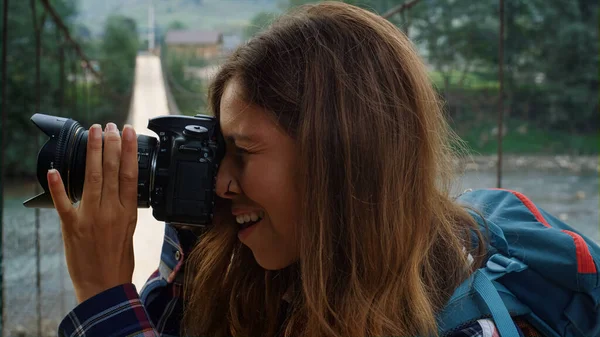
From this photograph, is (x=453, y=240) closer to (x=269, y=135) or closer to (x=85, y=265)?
(x=269, y=135)

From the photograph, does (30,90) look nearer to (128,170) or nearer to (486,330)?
(128,170)

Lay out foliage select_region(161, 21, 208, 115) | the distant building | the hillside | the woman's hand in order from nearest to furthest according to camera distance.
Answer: the woman's hand
foliage select_region(161, 21, 208, 115)
the distant building
the hillside

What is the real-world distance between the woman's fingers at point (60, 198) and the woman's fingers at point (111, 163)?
0.11 ft

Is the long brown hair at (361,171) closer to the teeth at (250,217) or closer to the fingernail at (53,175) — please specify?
the teeth at (250,217)

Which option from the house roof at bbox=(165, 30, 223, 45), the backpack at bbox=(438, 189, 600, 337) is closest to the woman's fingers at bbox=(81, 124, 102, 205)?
the backpack at bbox=(438, 189, 600, 337)

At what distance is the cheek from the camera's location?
59cm

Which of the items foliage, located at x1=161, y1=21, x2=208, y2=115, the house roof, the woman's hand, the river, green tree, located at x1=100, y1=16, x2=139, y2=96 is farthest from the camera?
green tree, located at x1=100, y1=16, x2=139, y2=96

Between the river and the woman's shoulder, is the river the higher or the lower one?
the lower one

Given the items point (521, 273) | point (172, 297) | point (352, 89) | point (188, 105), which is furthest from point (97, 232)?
point (188, 105)

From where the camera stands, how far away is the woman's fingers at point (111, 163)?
0.62 meters

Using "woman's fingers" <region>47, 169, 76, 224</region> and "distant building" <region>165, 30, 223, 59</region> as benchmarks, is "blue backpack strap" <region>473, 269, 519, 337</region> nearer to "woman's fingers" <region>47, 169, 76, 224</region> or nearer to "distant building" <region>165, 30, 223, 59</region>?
"woman's fingers" <region>47, 169, 76, 224</region>

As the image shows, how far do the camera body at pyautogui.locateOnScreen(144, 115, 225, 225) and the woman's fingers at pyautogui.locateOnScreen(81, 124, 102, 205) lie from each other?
0.05 m

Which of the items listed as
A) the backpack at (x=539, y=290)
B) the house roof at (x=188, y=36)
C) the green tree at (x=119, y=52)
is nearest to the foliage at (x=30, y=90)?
the green tree at (x=119, y=52)

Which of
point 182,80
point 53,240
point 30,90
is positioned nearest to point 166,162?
point 53,240
